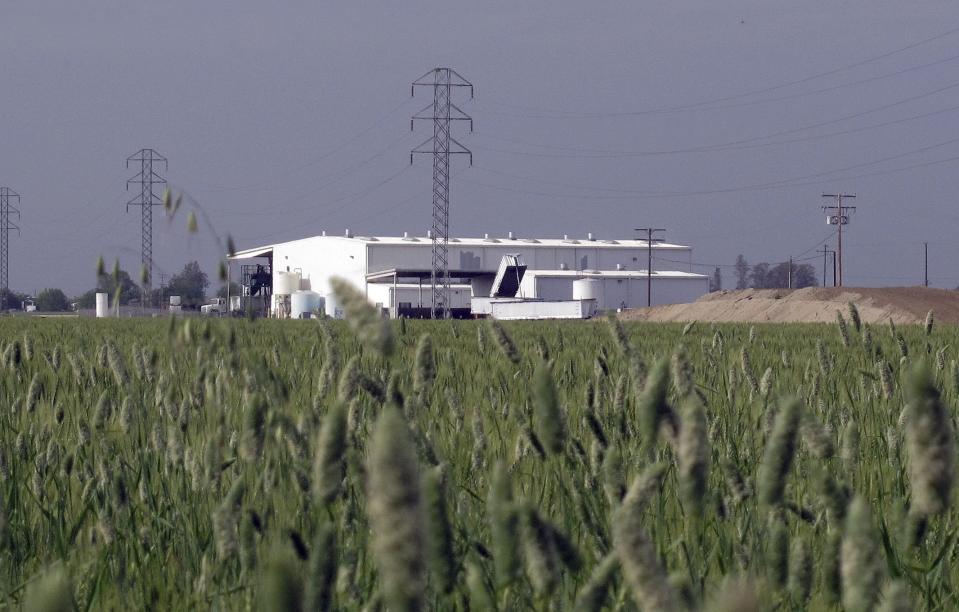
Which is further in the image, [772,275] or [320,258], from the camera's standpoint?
[772,275]

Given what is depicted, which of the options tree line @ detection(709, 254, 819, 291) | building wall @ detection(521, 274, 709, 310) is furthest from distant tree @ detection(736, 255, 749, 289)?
building wall @ detection(521, 274, 709, 310)

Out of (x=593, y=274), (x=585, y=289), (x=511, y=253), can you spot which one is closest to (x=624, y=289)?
(x=593, y=274)

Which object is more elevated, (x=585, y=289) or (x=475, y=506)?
(x=585, y=289)

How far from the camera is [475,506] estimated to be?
2.29m

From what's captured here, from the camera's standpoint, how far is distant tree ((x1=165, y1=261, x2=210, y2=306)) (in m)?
1.97

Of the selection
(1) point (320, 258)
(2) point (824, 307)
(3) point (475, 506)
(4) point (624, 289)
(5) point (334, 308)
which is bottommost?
(3) point (475, 506)

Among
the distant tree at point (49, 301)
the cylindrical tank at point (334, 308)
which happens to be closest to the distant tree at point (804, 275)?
the cylindrical tank at point (334, 308)

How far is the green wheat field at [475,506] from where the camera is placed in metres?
0.75

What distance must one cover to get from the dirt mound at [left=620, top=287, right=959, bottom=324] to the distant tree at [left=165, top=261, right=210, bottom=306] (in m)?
34.0

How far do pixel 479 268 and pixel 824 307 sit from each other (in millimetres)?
37759

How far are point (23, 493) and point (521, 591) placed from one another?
5.32ft

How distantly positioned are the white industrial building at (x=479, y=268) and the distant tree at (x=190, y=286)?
5566 cm

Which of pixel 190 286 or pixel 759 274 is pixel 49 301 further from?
pixel 759 274

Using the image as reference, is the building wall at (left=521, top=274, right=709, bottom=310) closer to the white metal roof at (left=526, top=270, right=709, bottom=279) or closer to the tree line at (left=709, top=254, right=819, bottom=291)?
the white metal roof at (left=526, top=270, right=709, bottom=279)
